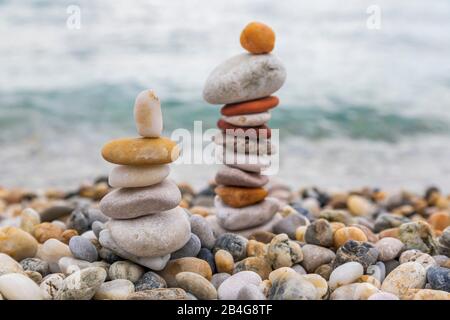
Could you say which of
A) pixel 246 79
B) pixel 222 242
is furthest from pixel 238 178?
pixel 246 79

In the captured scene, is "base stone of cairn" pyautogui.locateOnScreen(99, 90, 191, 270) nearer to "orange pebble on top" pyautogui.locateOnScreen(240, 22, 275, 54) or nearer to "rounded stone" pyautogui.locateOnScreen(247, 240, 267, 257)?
"rounded stone" pyautogui.locateOnScreen(247, 240, 267, 257)

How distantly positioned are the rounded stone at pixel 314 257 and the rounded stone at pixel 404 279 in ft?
1.21

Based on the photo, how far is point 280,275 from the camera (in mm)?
2770

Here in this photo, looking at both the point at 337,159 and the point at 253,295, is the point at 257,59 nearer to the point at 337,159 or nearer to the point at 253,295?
the point at 253,295

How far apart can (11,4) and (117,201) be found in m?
12.5

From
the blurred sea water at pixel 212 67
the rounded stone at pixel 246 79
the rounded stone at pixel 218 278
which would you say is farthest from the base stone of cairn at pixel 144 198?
the blurred sea water at pixel 212 67

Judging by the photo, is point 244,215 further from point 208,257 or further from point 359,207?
point 359,207

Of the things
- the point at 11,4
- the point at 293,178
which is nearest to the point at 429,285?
the point at 293,178

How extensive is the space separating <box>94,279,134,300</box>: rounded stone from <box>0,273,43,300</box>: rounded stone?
28 centimetres

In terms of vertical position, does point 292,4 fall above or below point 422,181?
above

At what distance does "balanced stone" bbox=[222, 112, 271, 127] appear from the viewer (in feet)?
11.8

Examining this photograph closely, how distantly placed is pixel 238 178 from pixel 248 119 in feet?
1.25

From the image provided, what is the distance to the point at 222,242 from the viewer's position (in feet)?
10.9

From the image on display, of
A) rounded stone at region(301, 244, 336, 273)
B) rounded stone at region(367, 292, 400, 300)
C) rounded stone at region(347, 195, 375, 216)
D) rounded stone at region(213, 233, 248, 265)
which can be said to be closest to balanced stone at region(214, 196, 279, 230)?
rounded stone at region(213, 233, 248, 265)
